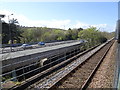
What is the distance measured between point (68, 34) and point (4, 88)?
93743mm

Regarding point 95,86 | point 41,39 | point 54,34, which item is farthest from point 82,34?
point 95,86

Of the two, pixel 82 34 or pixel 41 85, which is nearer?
pixel 41 85

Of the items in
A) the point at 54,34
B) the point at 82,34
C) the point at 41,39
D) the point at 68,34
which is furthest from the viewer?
the point at 68,34

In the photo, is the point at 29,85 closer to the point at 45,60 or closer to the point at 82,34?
the point at 45,60

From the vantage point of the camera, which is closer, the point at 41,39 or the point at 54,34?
the point at 41,39

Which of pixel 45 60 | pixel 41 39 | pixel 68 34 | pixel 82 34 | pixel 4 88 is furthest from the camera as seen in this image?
pixel 68 34

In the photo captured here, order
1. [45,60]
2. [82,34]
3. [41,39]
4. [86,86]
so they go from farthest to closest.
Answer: [41,39] < [82,34] < [45,60] < [86,86]

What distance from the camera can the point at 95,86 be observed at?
9891 millimetres

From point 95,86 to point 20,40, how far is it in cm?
5060

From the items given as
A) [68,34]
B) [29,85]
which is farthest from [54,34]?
[29,85]

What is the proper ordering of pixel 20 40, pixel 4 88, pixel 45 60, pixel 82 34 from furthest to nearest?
pixel 82 34, pixel 20 40, pixel 45 60, pixel 4 88

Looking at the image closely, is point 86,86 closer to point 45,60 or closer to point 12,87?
point 12,87

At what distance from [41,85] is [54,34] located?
78.3 metres

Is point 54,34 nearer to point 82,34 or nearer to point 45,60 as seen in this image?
point 82,34
